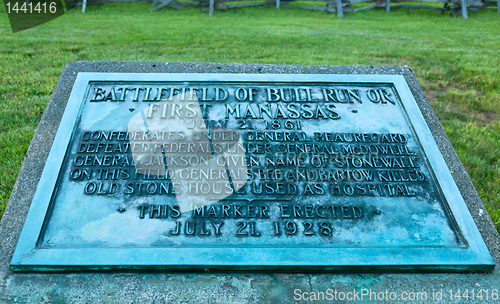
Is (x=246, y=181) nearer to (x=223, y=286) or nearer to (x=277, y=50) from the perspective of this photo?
(x=223, y=286)

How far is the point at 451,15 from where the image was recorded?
11477 millimetres

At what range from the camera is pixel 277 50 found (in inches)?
251

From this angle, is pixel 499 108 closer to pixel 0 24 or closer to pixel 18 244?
pixel 18 244

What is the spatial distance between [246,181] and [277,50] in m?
4.20

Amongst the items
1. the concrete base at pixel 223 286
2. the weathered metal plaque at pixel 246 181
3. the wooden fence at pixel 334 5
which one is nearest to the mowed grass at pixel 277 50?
the wooden fence at pixel 334 5

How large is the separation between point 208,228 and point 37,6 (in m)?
11.3

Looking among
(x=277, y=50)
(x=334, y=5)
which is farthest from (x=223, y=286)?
(x=334, y=5)

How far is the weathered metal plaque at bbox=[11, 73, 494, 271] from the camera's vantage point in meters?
2.31

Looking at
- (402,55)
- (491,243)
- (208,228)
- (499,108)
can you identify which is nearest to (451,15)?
(402,55)

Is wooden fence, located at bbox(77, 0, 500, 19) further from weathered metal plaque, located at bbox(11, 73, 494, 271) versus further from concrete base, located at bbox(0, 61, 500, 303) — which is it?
concrete base, located at bbox(0, 61, 500, 303)

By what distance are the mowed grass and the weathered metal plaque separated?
3.05 ft

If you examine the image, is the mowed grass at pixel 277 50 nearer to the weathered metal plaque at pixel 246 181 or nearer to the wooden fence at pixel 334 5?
the wooden fence at pixel 334 5

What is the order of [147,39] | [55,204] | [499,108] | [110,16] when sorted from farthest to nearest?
[110,16]
[147,39]
[499,108]
[55,204]

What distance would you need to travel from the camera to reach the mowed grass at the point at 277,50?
4.04 m
